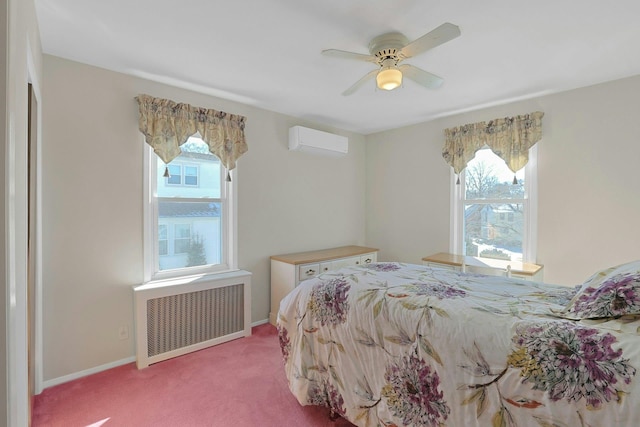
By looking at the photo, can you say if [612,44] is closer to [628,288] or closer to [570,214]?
[570,214]

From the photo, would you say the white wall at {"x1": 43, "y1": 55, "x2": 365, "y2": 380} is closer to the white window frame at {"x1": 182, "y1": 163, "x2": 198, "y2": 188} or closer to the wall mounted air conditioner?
the white window frame at {"x1": 182, "y1": 163, "x2": 198, "y2": 188}

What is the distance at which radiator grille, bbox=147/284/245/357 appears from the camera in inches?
96.1

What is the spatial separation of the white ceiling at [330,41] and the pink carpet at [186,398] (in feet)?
8.02

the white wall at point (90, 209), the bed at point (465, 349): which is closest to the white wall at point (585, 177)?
the bed at point (465, 349)

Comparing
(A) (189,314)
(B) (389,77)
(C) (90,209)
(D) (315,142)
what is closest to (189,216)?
(C) (90,209)

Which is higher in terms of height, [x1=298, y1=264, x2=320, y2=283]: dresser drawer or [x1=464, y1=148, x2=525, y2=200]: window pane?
[x1=464, y1=148, x2=525, y2=200]: window pane

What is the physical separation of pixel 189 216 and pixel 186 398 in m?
1.57

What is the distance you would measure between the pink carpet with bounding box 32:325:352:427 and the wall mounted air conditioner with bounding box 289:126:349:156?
232 centimetres

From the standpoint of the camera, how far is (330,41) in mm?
1967

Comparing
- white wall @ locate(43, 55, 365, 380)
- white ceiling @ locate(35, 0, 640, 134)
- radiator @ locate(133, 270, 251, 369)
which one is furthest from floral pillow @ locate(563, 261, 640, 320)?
white wall @ locate(43, 55, 365, 380)

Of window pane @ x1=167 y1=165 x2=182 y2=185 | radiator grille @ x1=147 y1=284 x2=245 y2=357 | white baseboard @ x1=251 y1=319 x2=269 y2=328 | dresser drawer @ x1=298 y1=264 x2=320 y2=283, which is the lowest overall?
white baseboard @ x1=251 y1=319 x2=269 y2=328

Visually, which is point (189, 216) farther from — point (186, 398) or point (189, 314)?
point (186, 398)

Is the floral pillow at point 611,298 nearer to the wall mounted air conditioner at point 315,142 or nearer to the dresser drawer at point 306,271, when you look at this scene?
the dresser drawer at point 306,271

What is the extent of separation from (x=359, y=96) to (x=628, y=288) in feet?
8.17
